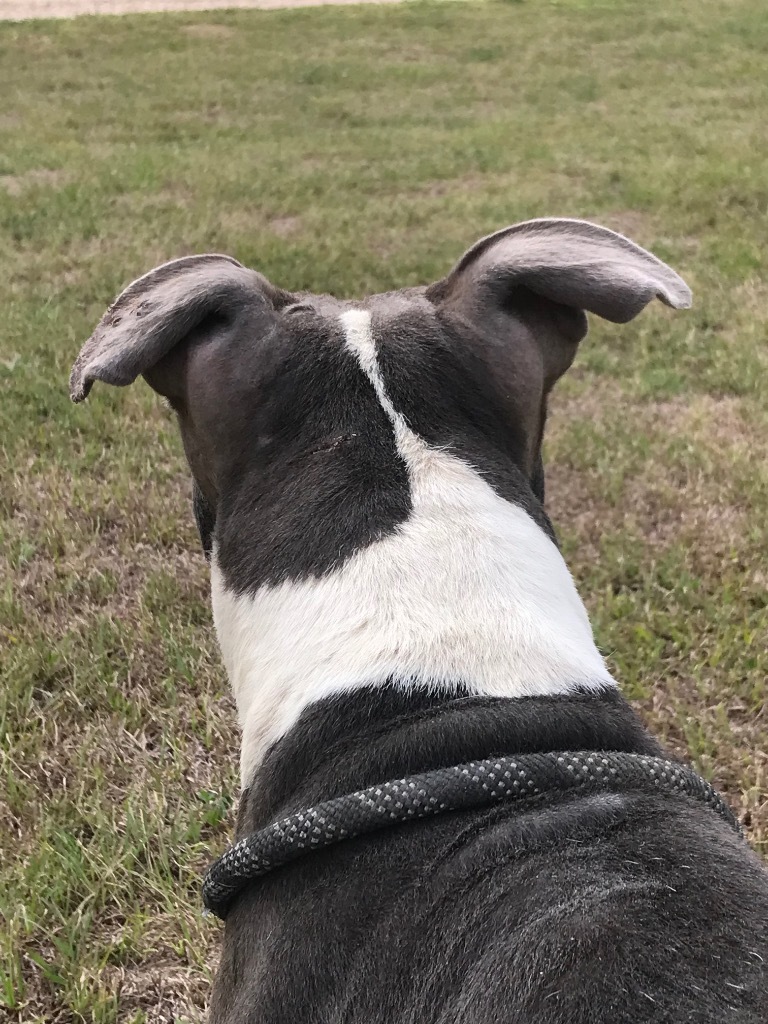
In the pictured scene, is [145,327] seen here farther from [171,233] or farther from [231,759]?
[171,233]

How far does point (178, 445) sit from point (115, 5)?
14.6 meters

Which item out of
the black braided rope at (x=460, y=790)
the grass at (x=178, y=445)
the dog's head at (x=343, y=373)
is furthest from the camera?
the grass at (x=178, y=445)

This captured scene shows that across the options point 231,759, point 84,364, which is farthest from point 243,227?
point 84,364

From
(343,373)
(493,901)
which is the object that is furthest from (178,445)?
(493,901)

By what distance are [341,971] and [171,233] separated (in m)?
5.92

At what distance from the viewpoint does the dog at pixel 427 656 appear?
1.08 meters

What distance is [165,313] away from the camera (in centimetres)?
166

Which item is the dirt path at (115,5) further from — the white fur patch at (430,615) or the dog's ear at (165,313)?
the white fur patch at (430,615)

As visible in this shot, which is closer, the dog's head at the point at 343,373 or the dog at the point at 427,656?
the dog at the point at 427,656

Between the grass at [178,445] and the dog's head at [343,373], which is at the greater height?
the dog's head at [343,373]

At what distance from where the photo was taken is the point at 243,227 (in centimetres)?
648

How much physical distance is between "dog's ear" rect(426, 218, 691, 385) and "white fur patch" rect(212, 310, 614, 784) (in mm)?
358

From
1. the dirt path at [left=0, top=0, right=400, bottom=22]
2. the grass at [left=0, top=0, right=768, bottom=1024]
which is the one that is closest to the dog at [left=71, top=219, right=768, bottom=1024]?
the grass at [left=0, top=0, right=768, bottom=1024]

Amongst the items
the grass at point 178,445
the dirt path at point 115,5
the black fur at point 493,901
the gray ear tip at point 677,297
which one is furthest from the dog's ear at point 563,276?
the dirt path at point 115,5
